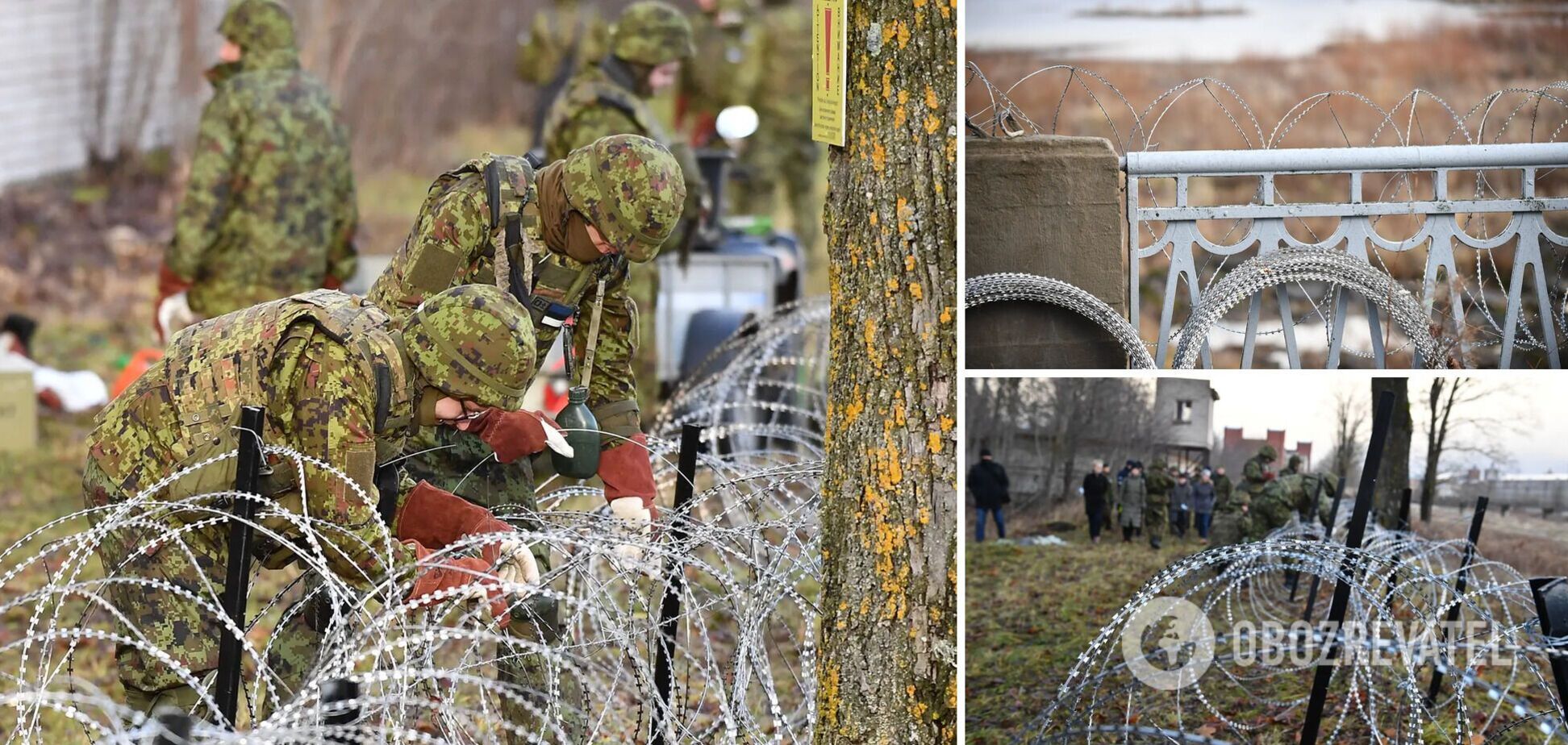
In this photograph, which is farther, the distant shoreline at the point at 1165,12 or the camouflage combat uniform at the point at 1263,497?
the camouflage combat uniform at the point at 1263,497

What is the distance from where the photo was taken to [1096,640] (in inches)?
128

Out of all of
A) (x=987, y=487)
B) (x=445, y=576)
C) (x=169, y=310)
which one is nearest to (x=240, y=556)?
(x=445, y=576)

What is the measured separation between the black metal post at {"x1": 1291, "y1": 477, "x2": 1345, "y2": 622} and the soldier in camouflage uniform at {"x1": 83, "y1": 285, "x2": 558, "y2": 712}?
75.7 inches

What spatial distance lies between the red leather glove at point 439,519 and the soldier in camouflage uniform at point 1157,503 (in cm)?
149

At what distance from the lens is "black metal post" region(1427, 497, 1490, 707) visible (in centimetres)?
375

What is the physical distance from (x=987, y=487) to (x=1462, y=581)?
4.58 feet

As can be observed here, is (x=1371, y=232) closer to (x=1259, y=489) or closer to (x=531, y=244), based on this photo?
(x=1259, y=489)

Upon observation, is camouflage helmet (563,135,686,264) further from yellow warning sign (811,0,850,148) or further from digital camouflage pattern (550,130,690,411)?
yellow warning sign (811,0,850,148)

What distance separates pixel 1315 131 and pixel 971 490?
1.10 m

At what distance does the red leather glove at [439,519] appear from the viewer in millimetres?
3432

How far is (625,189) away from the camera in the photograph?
363 centimetres

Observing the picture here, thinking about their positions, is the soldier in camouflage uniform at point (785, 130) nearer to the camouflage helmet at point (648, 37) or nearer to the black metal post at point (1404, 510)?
the camouflage helmet at point (648, 37)

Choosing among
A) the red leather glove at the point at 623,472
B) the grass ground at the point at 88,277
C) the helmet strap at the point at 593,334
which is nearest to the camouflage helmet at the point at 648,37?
the grass ground at the point at 88,277

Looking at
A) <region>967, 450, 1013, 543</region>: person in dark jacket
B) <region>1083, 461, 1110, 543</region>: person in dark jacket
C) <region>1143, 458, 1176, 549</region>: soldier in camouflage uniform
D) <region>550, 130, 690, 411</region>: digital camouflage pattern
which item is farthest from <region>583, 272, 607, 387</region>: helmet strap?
<region>1143, 458, 1176, 549</region>: soldier in camouflage uniform
